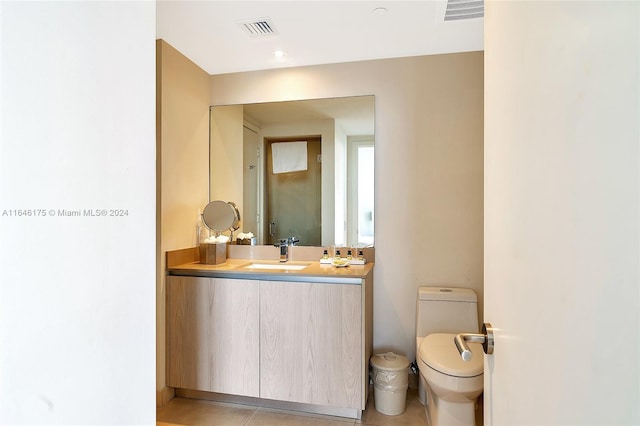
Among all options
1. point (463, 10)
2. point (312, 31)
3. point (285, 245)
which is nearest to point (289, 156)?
point (285, 245)

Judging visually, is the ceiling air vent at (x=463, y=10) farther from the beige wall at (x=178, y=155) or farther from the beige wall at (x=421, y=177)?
the beige wall at (x=178, y=155)

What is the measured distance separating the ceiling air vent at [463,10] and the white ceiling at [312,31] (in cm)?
4

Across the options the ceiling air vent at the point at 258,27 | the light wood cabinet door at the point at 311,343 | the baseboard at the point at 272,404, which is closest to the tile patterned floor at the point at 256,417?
the baseboard at the point at 272,404

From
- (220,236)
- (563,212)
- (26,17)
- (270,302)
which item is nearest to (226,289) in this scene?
(270,302)

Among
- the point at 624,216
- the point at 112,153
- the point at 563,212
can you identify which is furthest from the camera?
the point at 112,153

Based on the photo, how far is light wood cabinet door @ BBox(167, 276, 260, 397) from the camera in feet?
7.00

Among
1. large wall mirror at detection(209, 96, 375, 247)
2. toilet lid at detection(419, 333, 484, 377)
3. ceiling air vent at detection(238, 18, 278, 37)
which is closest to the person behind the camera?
toilet lid at detection(419, 333, 484, 377)

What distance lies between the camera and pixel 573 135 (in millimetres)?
402

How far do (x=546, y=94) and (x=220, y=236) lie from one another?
2.38m

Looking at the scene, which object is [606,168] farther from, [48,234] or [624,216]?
[48,234]

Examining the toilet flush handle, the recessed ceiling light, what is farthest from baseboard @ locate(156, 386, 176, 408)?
the recessed ceiling light

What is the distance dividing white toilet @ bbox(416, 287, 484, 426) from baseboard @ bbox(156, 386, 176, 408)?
169cm

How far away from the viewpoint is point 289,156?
2750 millimetres

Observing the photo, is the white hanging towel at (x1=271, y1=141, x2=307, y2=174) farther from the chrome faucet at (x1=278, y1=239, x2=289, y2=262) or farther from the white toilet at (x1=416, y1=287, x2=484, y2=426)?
the white toilet at (x1=416, y1=287, x2=484, y2=426)
